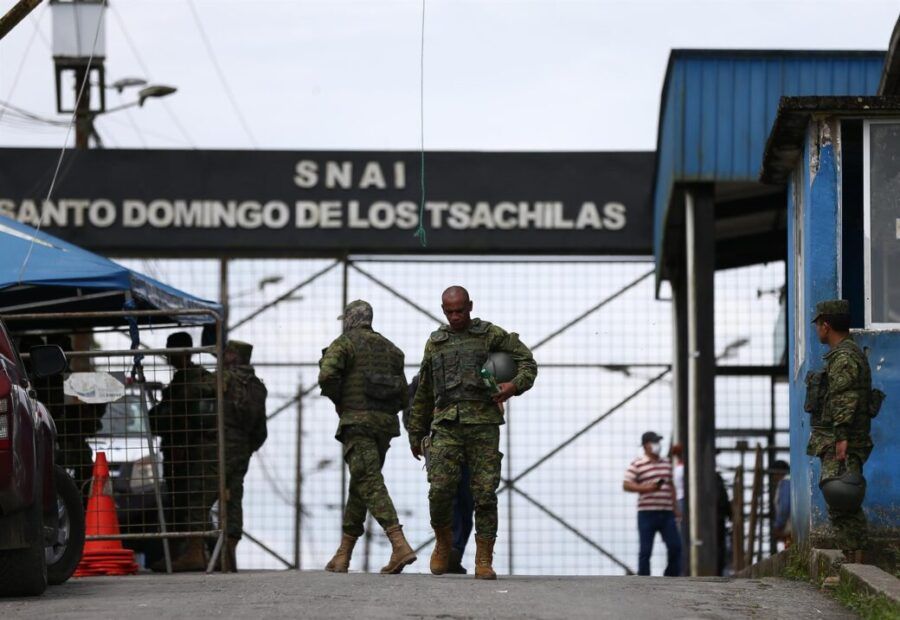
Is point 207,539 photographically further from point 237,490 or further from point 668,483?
point 668,483

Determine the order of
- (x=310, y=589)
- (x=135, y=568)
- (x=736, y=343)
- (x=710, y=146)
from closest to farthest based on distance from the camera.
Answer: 1. (x=310, y=589)
2. (x=135, y=568)
3. (x=710, y=146)
4. (x=736, y=343)

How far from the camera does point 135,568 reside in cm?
1435

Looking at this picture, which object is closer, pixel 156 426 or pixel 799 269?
pixel 799 269

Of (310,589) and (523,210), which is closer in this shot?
(310,589)

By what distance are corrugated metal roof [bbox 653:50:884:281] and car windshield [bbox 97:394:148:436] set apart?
5.32m

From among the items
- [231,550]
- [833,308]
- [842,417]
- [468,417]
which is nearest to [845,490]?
[842,417]

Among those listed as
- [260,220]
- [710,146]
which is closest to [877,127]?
[710,146]

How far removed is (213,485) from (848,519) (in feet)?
20.0

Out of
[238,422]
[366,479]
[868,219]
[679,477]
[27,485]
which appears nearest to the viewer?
[27,485]

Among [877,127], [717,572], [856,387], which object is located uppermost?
[877,127]

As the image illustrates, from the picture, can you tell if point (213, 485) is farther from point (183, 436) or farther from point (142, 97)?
point (142, 97)

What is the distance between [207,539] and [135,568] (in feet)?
6.00

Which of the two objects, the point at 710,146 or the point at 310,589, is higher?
the point at 710,146

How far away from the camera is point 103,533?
562 inches
